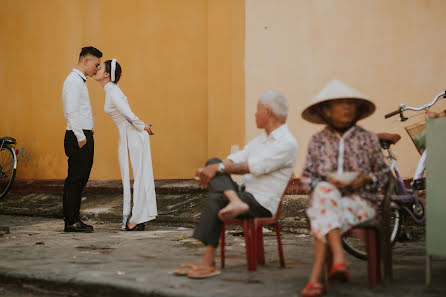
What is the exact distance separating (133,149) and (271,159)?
330cm

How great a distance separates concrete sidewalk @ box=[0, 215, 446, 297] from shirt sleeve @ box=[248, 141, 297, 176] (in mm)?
738

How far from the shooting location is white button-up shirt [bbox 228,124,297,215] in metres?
4.98

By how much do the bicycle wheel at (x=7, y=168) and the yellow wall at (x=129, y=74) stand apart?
42cm

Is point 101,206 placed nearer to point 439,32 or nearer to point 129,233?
point 129,233

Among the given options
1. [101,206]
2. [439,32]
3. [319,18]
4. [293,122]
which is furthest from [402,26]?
[101,206]

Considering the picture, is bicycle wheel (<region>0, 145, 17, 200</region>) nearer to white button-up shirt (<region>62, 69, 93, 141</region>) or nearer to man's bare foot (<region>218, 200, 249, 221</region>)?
white button-up shirt (<region>62, 69, 93, 141</region>)

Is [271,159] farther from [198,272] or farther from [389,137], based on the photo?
[389,137]

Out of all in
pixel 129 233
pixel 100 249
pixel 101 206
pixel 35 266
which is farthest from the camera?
pixel 101 206

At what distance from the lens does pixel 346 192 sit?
440cm

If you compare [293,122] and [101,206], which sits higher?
[293,122]

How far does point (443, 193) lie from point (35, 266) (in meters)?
3.13

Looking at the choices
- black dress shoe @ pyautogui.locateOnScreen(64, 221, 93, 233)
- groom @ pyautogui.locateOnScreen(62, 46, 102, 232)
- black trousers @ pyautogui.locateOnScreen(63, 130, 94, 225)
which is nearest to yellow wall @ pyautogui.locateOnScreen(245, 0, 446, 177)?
groom @ pyautogui.locateOnScreen(62, 46, 102, 232)

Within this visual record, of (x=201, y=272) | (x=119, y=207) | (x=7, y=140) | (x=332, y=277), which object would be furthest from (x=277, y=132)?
(x=7, y=140)

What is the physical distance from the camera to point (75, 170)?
7.77 meters
